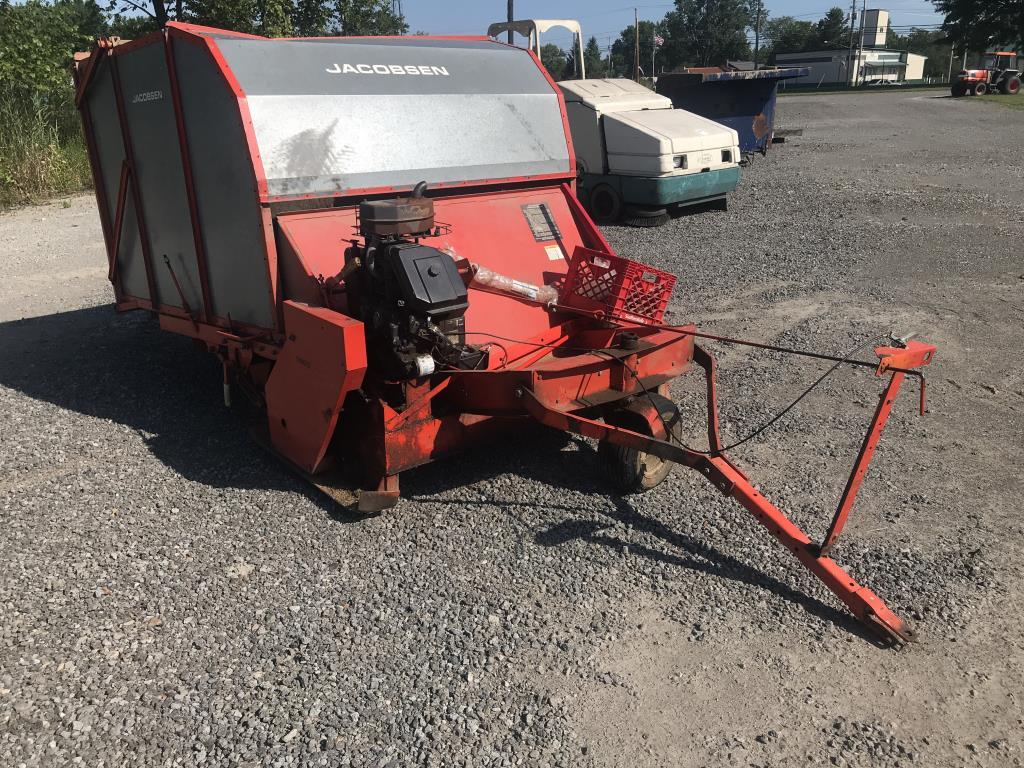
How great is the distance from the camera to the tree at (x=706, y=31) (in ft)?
261

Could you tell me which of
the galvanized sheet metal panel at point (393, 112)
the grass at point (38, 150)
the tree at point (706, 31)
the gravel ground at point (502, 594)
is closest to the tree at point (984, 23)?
the tree at point (706, 31)

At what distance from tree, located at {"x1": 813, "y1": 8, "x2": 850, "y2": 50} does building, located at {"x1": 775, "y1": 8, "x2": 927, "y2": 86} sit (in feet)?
18.5

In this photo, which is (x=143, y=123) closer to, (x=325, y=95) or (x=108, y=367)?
(x=325, y=95)

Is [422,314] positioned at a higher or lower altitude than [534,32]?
lower

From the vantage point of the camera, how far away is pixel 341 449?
4461 millimetres

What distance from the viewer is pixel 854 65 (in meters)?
66.9

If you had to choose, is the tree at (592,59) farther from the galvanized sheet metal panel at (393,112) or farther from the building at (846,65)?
the galvanized sheet metal panel at (393,112)

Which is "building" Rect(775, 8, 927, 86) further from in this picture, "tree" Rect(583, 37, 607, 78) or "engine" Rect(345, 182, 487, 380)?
"engine" Rect(345, 182, 487, 380)

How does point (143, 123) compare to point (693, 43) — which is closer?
point (143, 123)

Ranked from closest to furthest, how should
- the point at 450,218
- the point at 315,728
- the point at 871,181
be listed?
1. the point at 315,728
2. the point at 450,218
3. the point at 871,181

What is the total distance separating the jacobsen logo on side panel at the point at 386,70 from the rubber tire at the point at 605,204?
6.93 m

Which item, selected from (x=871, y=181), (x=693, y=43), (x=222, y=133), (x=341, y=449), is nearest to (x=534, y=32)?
(x=222, y=133)

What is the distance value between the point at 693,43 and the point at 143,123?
84.4 meters

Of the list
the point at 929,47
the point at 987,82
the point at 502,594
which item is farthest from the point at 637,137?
the point at 929,47
